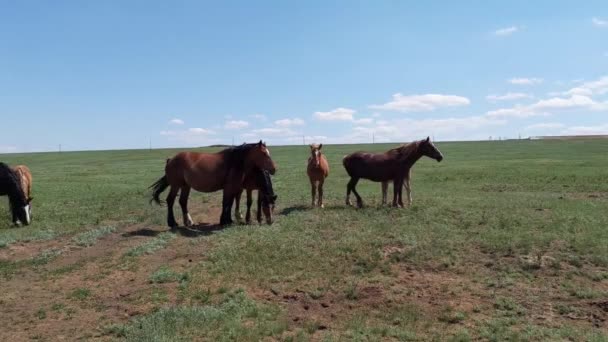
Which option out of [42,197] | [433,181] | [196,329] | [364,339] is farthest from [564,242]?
[42,197]

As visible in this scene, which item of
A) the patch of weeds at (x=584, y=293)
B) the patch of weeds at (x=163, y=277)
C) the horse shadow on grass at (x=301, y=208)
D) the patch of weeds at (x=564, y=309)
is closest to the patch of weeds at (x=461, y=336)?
the patch of weeds at (x=564, y=309)

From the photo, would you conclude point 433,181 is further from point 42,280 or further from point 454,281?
point 42,280

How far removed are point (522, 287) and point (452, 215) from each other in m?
5.69

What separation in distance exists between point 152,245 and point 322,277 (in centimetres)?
432

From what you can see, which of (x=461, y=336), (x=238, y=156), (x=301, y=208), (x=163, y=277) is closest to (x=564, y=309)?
(x=461, y=336)

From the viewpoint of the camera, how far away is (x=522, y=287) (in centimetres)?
763

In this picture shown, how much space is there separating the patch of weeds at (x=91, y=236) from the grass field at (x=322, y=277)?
7 centimetres

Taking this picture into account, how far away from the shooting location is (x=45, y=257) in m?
10.2

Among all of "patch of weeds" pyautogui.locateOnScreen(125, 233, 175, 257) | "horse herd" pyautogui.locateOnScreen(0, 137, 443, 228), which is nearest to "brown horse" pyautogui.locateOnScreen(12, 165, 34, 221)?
"horse herd" pyautogui.locateOnScreen(0, 137, 443, 228)

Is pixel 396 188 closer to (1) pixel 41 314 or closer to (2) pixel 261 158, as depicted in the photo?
(2) pixel 261 158

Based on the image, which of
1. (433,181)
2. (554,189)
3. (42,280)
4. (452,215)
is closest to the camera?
(42,280)

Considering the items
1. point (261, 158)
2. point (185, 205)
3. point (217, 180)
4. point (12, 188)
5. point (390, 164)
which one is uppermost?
point (261, 158)

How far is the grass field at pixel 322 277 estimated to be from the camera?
251 inches

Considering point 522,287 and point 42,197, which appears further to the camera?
point 42,197
